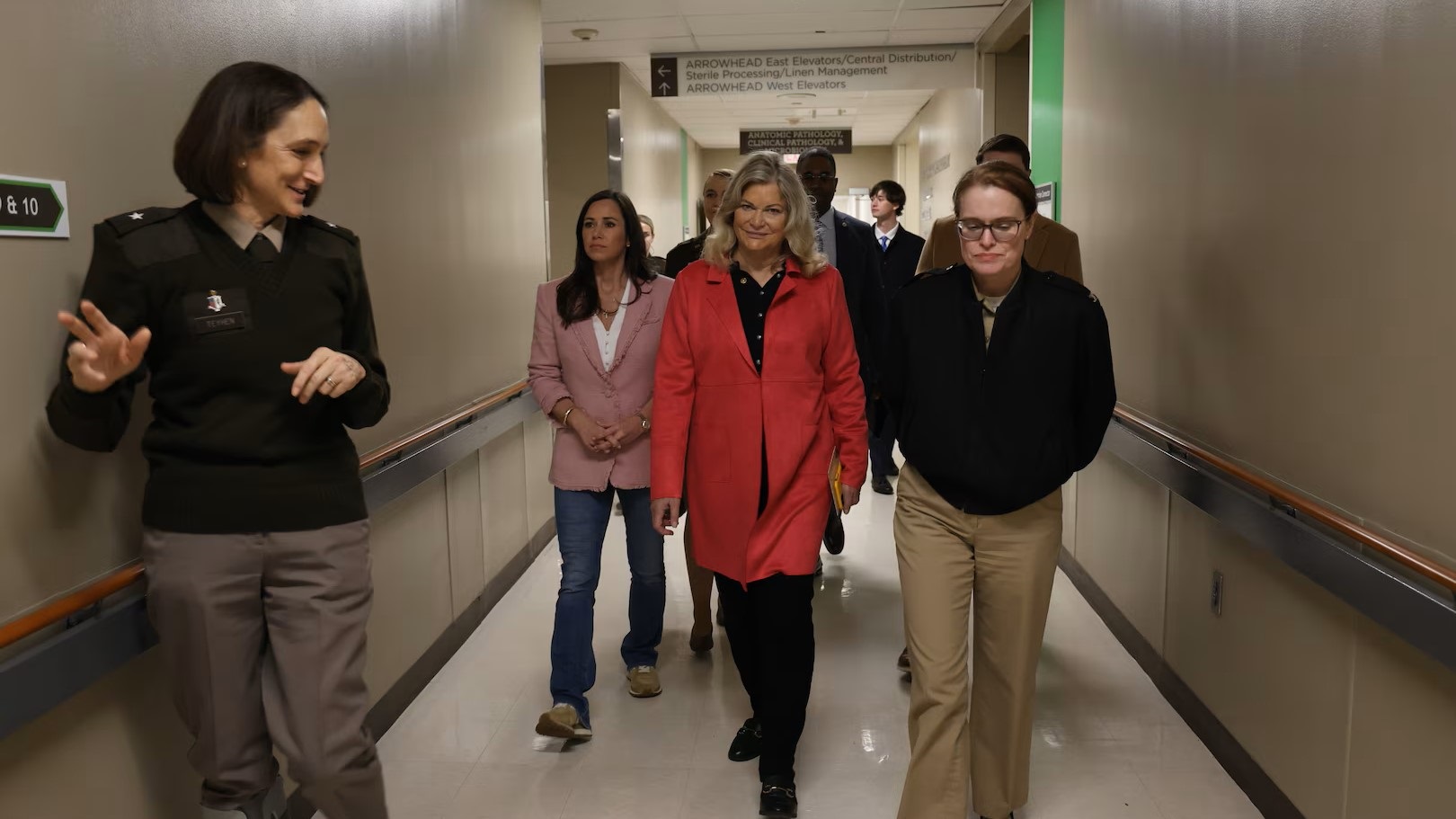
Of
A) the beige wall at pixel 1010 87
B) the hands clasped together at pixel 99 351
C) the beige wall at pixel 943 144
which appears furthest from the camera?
the beige wall at pixel 943 144

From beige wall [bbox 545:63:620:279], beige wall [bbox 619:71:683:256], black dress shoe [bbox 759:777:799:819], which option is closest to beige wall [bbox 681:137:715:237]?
beige wall [bbox 619:71:683:256]

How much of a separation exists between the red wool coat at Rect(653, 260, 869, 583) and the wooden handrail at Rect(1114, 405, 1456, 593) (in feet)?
3.26

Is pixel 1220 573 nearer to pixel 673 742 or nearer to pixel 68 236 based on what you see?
pixel 673 742

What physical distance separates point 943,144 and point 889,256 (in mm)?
5337

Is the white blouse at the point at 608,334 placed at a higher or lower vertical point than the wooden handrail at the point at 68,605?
higher

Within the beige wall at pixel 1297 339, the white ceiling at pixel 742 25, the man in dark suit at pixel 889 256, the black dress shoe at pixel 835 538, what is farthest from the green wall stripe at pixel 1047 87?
the black dress shoe at pixel 835 538

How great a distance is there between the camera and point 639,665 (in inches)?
150

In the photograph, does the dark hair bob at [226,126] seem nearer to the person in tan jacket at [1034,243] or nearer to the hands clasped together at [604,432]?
the hands clasped together at [604,432]

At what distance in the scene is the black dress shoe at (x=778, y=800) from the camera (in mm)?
2916

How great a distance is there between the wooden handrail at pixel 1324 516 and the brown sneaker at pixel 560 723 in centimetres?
199

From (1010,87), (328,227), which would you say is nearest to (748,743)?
(328,227)

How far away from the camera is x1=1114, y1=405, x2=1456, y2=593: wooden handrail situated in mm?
2020

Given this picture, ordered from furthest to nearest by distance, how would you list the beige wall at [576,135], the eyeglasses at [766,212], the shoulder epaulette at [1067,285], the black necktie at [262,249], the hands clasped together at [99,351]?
the beige wall at [576,135], the eyeglasses at [766,212], the shoulder epaulette at [1067,285], the black necktie at [262,249], the hands clasped together at [99,351]

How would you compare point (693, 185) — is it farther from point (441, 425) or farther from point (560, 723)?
point (560, 723)
